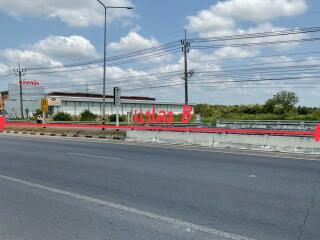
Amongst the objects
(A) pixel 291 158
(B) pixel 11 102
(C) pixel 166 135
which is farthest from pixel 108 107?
(A) pixel 291 158

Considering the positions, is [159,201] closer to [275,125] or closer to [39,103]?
[275,125]

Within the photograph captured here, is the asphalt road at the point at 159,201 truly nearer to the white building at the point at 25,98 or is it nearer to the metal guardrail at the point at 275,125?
the metal guardrail at the point at 275,125

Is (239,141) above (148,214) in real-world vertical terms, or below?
above

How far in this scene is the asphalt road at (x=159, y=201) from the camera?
17.7 ft

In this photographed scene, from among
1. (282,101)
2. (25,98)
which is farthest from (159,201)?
(25,98)

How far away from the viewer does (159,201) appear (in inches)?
279

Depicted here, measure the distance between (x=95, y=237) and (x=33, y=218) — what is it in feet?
4.91

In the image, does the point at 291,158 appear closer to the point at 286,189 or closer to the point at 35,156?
the point at 286,189

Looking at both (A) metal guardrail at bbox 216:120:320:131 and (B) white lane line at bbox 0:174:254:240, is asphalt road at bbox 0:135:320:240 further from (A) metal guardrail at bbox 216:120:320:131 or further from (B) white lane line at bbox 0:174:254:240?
(A) metal guardrail at bbox 216:120:320:131

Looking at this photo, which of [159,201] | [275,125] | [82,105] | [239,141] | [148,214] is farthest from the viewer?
[82,105]

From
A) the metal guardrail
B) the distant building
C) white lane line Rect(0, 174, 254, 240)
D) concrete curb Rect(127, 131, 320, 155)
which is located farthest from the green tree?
white lane line Rect(0, 174, 254, 240)

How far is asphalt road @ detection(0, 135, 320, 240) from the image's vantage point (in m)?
5.39

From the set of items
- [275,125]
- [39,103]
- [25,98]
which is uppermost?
[25,98]

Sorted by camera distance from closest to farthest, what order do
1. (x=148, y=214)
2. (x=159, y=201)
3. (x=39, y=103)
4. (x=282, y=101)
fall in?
1. (x=148, y=214)
2. (x=159, y=201)
3. (x=282, y=101)
4. (x=39, y=103)
